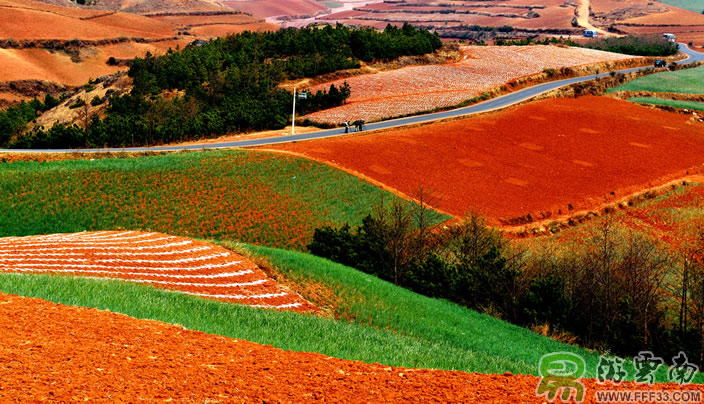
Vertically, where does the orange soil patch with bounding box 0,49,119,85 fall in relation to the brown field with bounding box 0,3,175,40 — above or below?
below

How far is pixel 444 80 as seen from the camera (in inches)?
3755

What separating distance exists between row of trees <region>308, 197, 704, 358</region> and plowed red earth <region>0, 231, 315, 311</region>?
28.4ft

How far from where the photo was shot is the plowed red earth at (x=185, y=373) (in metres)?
10.7

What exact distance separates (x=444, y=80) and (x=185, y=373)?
88.6 meters

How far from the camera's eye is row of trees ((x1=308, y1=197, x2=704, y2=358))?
2566 cm

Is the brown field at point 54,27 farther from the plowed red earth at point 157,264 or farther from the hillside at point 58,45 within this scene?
the plowed red earth at point 157,264

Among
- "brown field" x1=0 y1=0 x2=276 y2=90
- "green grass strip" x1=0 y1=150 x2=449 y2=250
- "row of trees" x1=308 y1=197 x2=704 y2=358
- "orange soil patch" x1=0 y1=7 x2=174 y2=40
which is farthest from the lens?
"orange soil patch" x1=0 y1=7 x2=174 y2=40

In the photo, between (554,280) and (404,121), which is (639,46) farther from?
(554,280)

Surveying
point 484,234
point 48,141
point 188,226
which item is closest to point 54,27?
point 48,141

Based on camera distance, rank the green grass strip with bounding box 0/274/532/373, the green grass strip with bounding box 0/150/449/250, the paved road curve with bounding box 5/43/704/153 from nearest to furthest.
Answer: the green grass strip with bounding box 0/274/532/373, the green grass strip with bounding box 0/150/449/250, the paved road curve with bounding box 5/43/704/153

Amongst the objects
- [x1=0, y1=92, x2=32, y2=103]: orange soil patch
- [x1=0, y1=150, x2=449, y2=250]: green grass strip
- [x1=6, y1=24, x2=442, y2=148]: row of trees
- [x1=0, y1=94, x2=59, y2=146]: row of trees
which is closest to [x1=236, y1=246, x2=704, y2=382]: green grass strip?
[x1=0, y1=150, x2=449, y2=250]: green grass strip

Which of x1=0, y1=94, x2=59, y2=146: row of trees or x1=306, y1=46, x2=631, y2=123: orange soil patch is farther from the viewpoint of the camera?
x1=0, y1=94, x2=59, y2=146: row of trees

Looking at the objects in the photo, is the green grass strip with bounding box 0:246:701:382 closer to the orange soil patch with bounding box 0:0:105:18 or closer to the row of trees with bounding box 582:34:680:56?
the row of trees with bounding box 582:34:680:56

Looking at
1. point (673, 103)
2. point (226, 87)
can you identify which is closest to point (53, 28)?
point (226, 87)
